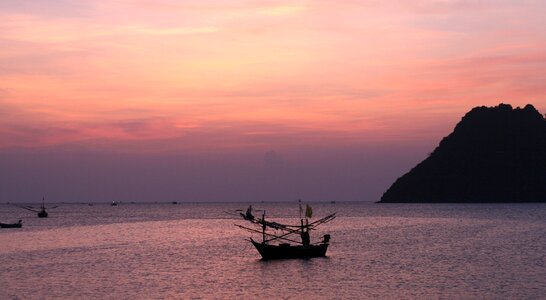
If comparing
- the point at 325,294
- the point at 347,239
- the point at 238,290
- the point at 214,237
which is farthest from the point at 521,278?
the point at 214,237

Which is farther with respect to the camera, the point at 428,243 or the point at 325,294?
the point at 428,243

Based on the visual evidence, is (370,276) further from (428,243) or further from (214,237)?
(214,237)

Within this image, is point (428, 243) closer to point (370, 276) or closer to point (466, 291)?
point (370, 276)

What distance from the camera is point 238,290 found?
6209cm

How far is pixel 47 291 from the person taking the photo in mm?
61500

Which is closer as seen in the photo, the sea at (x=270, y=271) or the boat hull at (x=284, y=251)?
the sea at (x=270, y=271)

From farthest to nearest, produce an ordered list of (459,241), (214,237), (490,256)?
(214,237)
(459,241)
(490,256)

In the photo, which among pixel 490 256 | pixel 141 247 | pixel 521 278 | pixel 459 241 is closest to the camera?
pixel 521 278

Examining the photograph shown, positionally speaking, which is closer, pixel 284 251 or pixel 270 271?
pixel 270 271

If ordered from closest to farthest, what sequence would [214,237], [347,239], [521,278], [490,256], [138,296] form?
[138,296] < [521,278] < [490,256] < [347,239] < [214,237]

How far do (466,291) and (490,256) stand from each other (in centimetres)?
3207

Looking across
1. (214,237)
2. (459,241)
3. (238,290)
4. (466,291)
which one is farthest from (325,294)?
(214,237)

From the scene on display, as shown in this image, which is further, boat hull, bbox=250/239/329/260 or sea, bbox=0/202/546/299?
boat hull, bbox=250/239/329/260

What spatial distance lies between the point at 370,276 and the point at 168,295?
70.5 ft
